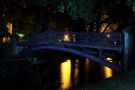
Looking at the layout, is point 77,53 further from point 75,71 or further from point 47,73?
point 75,71

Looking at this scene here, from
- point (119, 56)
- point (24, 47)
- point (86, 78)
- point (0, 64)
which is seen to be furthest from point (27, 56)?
point (119, 56)

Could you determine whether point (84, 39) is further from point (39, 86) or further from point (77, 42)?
point (39, 86)

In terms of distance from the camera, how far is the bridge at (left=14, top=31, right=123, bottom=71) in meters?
17.6

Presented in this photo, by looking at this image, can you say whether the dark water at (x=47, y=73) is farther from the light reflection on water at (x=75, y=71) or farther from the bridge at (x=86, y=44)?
the bridge at (x=86, y=44)

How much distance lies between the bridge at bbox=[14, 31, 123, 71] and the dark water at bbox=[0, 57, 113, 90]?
164 centimetres

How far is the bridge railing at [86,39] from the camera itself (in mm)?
17556

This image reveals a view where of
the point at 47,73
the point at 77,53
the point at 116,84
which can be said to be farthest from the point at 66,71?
the point at 116,84

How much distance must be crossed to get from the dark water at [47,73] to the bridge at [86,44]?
5.38 feet

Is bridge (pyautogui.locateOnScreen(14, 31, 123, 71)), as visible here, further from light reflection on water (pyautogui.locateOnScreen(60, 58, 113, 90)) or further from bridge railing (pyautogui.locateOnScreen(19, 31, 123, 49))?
light reflection on water (pyautogui.locateOnScreen(60, 58, 113, 90))

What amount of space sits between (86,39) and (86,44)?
33cm

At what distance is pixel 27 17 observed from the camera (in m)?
26.9

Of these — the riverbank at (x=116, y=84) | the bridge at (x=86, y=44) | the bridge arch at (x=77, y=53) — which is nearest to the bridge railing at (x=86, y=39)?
the bridge at (x=86, y=44)

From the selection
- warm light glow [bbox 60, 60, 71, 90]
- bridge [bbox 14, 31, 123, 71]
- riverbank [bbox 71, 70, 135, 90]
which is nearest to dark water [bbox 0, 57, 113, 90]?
warm light glow [bbox 60, 60, 71, 90]

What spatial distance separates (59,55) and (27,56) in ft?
9.91
